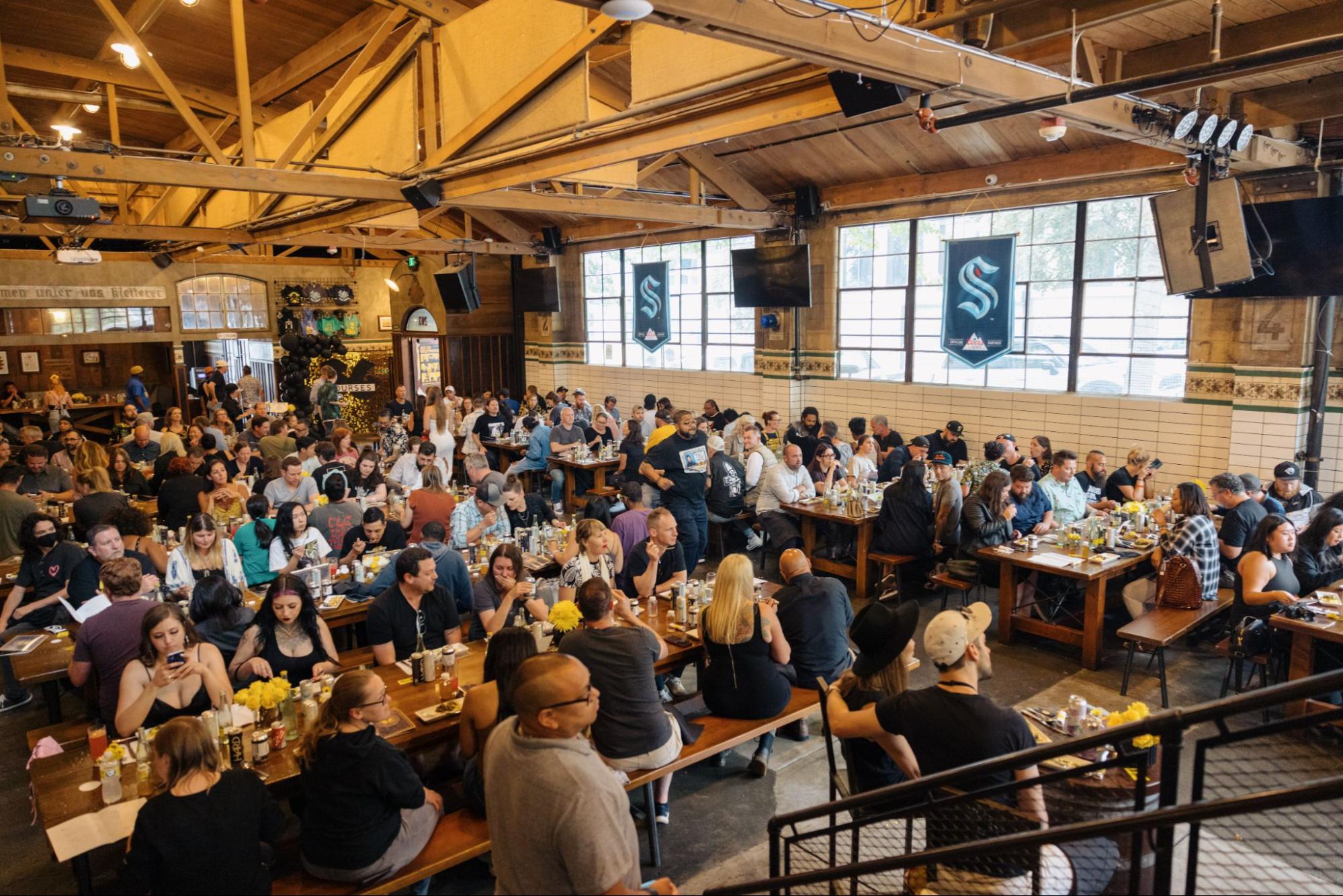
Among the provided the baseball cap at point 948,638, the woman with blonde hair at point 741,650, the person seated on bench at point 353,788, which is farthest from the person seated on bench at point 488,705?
the baseball cap at point 948,638

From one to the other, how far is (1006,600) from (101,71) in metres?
10.1

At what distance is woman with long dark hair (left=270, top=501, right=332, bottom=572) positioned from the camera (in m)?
6.44

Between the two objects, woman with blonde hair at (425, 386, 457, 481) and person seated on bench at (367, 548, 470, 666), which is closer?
person seated on bench at (367, 548, 470, 666)

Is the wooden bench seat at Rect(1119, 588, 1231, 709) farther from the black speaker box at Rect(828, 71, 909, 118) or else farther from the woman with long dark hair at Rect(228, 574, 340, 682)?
the woman with long dark hair at Rect(228, 574, 340, 682)

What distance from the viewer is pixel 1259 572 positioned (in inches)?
238

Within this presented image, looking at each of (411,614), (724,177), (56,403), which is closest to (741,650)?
(411,614)

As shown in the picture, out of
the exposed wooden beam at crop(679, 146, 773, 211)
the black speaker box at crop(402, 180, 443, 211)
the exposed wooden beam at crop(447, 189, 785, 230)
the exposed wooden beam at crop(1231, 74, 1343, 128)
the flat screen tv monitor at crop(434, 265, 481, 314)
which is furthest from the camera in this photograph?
the flat screen tv monitor at crop(434, 265, 481, 314)

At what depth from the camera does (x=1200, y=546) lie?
6.54 metres

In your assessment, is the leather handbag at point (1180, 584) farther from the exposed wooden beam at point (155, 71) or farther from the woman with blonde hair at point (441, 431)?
the exposed wooden beam at point (155, 71)

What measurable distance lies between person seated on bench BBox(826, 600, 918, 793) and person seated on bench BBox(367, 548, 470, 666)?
251cm

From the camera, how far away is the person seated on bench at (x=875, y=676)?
3.77 m

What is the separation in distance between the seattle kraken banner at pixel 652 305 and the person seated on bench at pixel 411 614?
10262mm

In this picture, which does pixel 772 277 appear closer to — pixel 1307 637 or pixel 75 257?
pixel 1307 637

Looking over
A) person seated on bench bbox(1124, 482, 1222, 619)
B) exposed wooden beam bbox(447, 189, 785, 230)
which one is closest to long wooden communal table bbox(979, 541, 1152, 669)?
person seated on bench bbox(1124, 482, 1222, 619)
